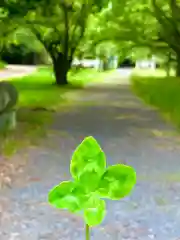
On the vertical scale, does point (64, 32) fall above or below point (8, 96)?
above

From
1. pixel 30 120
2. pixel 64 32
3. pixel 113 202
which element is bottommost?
pixel 30 120

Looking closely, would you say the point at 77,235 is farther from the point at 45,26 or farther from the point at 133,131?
the point at 45,26

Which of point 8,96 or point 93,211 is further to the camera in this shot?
point 8,96

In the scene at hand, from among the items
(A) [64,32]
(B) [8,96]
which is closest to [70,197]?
(B) [8,96]

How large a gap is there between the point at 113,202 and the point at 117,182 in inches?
192

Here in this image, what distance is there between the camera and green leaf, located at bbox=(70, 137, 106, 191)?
38.4 inches

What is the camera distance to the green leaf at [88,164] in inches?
38.4

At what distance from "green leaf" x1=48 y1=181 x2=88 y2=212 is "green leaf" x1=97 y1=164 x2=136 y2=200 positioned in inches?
1.3

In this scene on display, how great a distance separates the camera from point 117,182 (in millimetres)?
977

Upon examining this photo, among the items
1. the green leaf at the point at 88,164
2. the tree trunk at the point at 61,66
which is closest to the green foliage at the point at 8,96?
the green leaf at the point at 88,164

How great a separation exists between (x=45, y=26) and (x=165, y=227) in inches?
830

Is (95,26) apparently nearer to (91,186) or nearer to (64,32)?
(64,32)

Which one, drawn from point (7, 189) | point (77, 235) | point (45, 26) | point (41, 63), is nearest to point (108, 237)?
point (77, 235)

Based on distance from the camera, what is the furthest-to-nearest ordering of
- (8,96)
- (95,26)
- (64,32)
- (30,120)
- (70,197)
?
(95,26)
(64,32)
(30,120)
(8,96)
(70,197)
